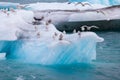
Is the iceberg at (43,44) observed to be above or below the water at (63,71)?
above

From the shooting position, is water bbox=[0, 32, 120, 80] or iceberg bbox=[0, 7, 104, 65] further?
iceberg bbox=[0, 7, 104, 65]

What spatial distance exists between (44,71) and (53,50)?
3.48ft

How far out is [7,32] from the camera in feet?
52.6

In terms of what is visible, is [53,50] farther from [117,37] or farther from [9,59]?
[117,37]

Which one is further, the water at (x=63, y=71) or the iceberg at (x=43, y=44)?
the iceberg at (x=43, y=44)

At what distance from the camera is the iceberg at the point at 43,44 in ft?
46.6

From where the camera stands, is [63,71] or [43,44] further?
[43,44]

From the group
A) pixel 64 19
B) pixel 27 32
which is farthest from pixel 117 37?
pixel 27 32

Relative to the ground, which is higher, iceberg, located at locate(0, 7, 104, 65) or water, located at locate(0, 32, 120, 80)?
iceberg, located at locate(0, 7, 104, 65)

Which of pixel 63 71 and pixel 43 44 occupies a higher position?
pixel 43 44

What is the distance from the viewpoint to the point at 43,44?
15.1 metres

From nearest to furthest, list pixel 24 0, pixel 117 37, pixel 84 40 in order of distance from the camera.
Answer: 1. pixel 84 40
2. pixel 117 37
3. pixel 24 0

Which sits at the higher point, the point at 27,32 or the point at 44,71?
the point at 27,32

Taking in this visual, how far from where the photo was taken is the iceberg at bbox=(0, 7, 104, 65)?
46.6 ft
